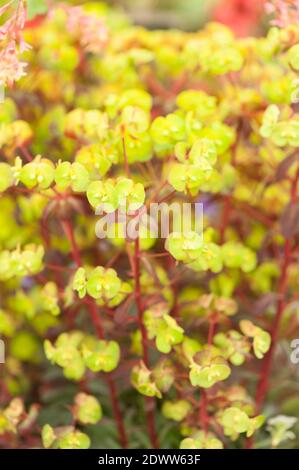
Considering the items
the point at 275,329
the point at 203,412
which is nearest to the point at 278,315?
the point at 275,329

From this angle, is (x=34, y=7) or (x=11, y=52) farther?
(x=34, y=7)

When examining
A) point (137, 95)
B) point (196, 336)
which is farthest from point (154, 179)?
point (196, 336)

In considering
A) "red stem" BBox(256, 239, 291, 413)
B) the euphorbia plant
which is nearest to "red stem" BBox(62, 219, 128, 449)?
the euphorbia plant

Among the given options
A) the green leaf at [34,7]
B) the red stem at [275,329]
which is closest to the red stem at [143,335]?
the red stem at [275,329]

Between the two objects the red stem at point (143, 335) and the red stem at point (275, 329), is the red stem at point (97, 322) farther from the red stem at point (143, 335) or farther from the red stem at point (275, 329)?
the red stem at point (275, 329)

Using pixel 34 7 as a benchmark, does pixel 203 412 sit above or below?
below

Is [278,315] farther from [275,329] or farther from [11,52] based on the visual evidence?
[11,52]

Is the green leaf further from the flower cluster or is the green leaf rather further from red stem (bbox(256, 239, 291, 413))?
red stem (bbox(256, 239, 291, 413))

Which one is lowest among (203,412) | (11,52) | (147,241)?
(203,412)

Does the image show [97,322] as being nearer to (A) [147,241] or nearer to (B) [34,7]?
(A) [147,241]
